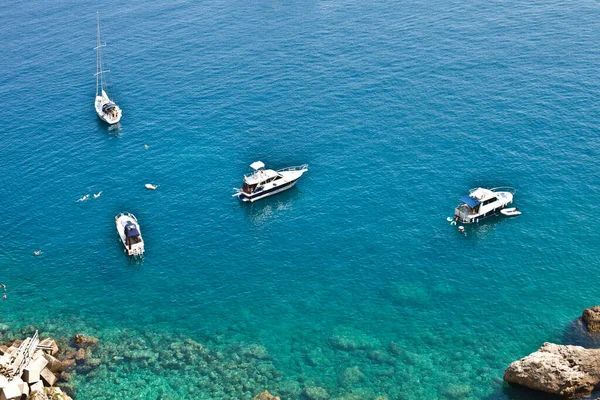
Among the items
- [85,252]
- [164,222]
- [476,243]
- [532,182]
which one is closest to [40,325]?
[85,252]

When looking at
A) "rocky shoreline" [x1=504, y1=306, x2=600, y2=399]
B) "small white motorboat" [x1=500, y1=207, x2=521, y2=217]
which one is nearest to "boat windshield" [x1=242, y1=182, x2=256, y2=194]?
"small white motorboat" [x1=500, y1=207, x2=521, y2=217]

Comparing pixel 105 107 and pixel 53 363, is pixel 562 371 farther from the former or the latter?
pixel 105 107

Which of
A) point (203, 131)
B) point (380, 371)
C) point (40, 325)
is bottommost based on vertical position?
point (380, 371)

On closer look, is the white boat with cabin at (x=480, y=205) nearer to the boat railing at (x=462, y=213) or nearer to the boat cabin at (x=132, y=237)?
the boat railing at (x=462, y=213)

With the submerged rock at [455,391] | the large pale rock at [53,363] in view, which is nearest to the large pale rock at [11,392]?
the large pale rock at [53,363]

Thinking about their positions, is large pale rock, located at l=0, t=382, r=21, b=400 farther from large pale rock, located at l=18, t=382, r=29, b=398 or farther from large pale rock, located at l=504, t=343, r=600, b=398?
large pale rock, located at l=504, t=343, r=600, b=398

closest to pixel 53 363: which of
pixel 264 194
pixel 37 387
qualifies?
pixel 37 387

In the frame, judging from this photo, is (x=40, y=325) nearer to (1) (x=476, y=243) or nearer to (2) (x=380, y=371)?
(2) (x=380, y=371)
